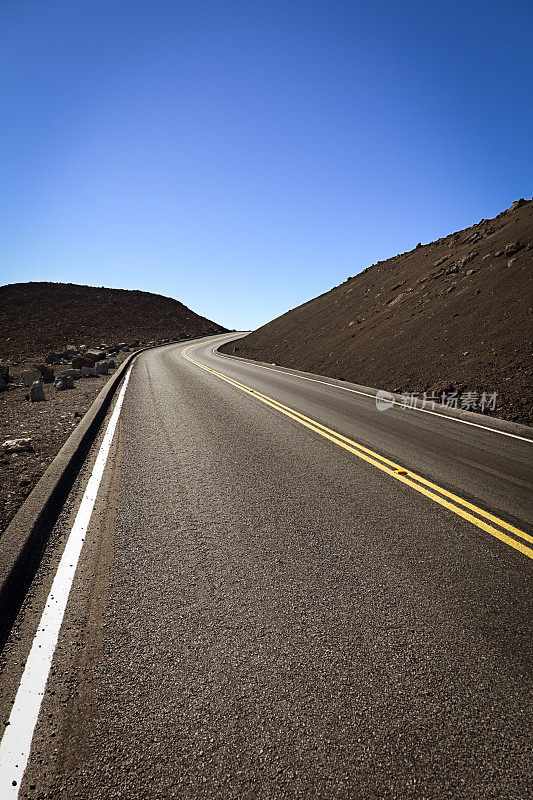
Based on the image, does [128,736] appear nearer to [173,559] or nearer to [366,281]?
[173,559]

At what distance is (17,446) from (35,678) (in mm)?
4290

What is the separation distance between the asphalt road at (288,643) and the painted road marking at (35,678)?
4 cm

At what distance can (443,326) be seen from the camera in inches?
641

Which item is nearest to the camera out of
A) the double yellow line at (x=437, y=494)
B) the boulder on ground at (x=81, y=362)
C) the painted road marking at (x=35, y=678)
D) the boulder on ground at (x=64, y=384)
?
the painted road marking at (x=35, y=678)

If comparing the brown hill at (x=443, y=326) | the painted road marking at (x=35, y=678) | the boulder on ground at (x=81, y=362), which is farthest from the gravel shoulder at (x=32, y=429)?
the brown hill at (x=443, y=326)

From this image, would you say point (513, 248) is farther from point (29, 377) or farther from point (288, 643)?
point (288, 643)

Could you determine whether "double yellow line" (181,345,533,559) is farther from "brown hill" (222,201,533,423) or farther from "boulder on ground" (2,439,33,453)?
"brown hill" (222,201,533,423)

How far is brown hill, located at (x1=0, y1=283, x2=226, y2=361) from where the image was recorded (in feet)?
150

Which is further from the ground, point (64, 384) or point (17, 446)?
point (64, 384)

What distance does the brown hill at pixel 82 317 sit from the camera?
150ft

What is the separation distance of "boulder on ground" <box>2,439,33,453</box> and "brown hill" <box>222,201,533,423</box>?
9680 millimetres

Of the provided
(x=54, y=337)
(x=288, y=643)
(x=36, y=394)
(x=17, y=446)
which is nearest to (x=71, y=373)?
(x=36, y=394)

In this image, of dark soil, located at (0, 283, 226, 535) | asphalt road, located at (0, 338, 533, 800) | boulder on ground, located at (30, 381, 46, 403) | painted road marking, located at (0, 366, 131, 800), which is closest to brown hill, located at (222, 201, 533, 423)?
asphalt road, located at (0, 338, 533, 800)

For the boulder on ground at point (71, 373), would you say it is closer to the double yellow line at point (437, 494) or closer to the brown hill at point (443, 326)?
the double yellow line at point (437, 494)
